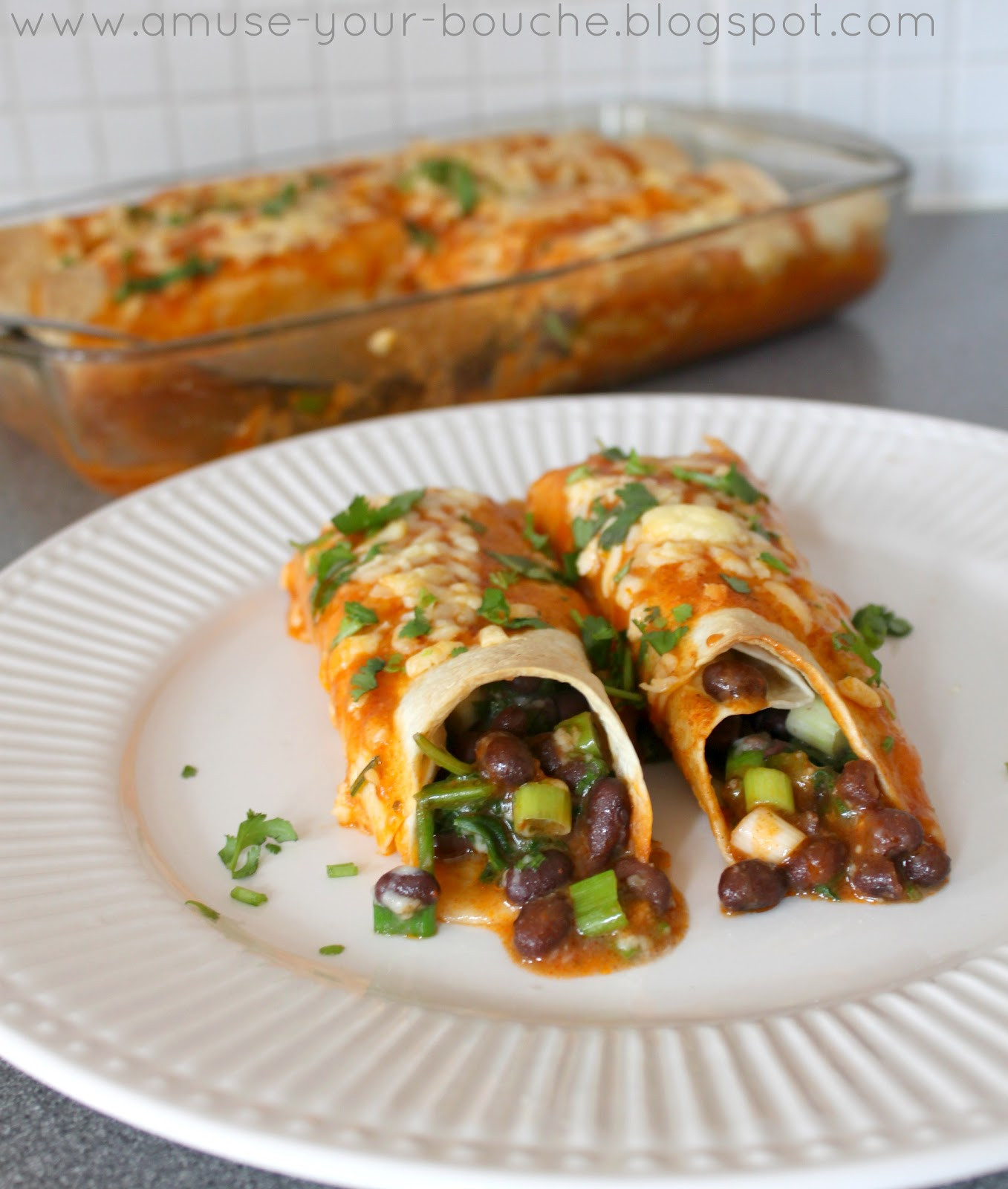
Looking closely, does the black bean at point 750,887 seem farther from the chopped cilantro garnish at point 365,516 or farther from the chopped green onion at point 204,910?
the chopped cilantro garnish at point 365,516

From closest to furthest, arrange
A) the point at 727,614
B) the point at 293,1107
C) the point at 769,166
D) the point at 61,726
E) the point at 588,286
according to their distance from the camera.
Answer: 1. the point at 293,1107
2. the point at 727,614
3. the point at 61,726
4. the point at 588,286
5. the point at 769,166

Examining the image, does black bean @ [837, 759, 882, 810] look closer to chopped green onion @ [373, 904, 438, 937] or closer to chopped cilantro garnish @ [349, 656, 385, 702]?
chopped green onion @ [373, 904, 438, 937]

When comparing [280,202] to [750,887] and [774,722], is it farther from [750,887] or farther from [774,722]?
[750,887]

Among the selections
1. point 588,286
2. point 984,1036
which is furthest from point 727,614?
point 588,286

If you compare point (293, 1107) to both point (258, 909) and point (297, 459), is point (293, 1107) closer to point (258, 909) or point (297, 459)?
point (258, 909)

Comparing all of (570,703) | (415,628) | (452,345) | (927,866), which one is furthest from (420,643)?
(452,345)

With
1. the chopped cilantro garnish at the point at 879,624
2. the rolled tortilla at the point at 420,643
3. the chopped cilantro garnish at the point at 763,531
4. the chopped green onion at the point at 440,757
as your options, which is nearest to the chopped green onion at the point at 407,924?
the rolled tortilla at the point at 420,643

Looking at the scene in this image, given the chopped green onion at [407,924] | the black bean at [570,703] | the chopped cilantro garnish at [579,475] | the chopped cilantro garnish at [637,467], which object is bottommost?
the chopped green onion at [407,924]
